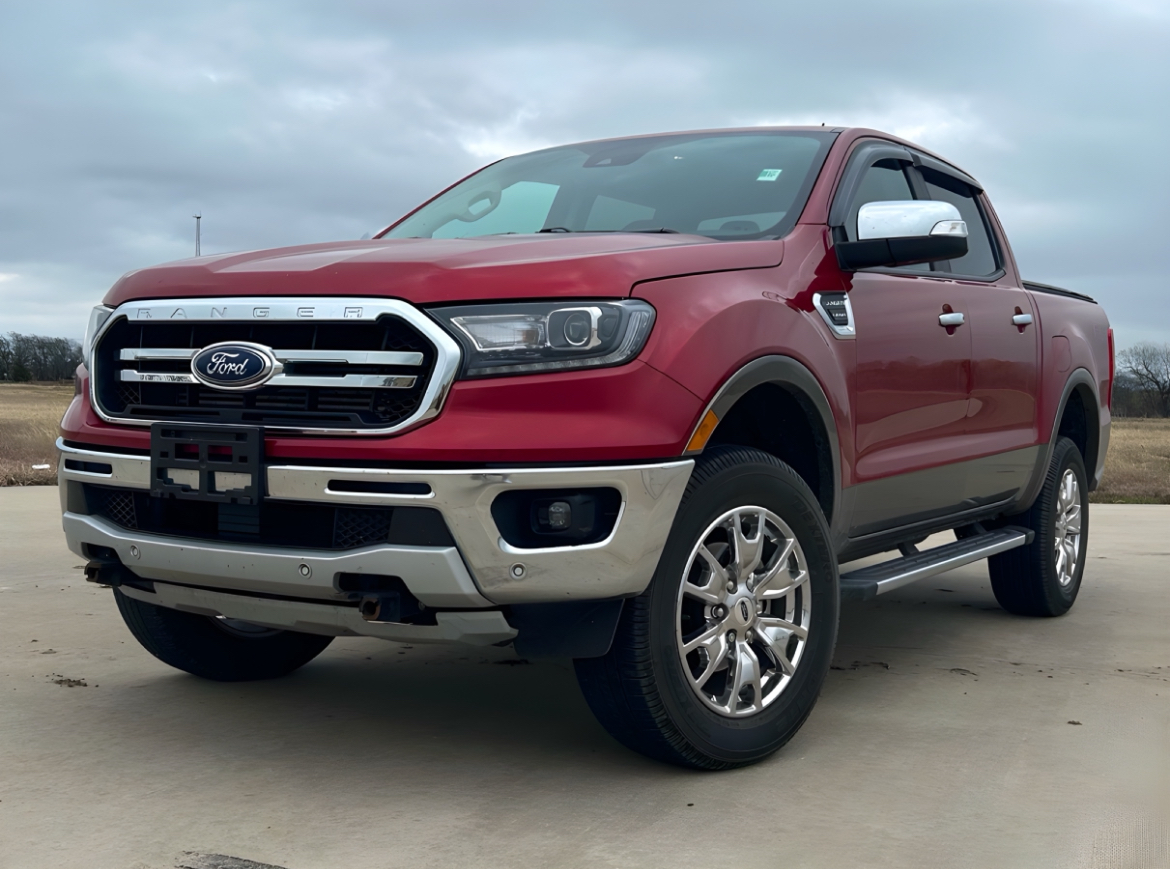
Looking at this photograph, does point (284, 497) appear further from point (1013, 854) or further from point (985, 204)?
point (985, 204)

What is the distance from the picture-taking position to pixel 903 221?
390cm

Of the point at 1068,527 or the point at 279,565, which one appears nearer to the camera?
the point at 279,565

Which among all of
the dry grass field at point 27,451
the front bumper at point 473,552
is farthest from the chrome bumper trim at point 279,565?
the dry grass field at point 27,451

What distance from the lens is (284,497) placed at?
297 centimetres

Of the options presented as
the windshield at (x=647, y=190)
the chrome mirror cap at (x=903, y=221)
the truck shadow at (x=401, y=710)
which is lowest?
the truck shadow at (x=401, y=710)

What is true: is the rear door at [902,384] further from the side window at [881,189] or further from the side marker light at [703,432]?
the side marker light at [703,432]

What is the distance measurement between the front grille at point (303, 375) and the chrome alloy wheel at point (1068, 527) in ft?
12.6

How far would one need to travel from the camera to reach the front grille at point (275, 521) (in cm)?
290

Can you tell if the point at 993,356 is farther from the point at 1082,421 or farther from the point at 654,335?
the point at 654,335

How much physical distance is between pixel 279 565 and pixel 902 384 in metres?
2.19

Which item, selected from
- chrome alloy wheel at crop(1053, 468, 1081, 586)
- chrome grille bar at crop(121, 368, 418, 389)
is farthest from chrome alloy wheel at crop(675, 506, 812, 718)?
chrome alloy wheel at crop(1053, 468, 1081, 586)

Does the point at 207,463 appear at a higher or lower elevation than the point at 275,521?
higher

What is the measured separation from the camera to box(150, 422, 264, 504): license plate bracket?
118 inches

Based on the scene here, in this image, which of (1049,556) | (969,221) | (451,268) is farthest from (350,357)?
(1049,556)
